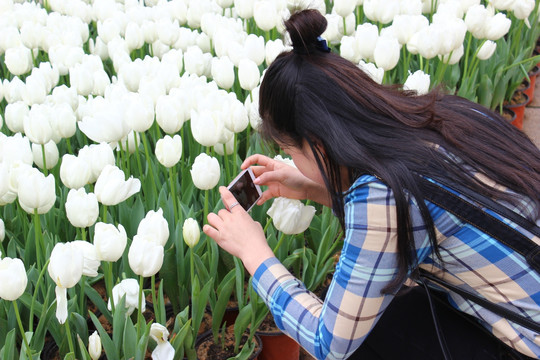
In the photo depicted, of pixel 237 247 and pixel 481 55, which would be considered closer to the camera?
pixel 237 247

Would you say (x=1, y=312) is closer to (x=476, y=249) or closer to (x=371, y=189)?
(x=371, y=189)

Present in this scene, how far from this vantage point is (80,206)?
4.62 feet

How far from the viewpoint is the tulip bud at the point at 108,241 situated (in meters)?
1.31

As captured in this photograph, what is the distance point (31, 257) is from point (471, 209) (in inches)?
43.9

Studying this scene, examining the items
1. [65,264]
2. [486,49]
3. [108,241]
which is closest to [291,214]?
[108,241]

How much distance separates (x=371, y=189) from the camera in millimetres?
1189

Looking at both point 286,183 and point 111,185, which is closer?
point 111,185

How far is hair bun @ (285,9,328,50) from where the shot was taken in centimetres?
127

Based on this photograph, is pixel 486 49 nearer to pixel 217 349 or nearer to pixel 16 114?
pixel 217 349

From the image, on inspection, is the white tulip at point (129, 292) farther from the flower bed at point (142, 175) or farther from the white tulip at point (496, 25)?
the white tulip at point (496, 25)

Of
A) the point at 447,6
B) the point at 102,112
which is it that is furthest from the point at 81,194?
the point at 447,6

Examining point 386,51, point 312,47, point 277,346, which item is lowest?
point 277,346

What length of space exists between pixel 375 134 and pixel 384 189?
0.11 meters

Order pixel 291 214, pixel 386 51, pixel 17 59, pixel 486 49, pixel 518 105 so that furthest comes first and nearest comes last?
1. pixel 518 105
2. pixel 486 49
3. pixel 17 59
4. pixel 386 51
5. pixel 291 214
